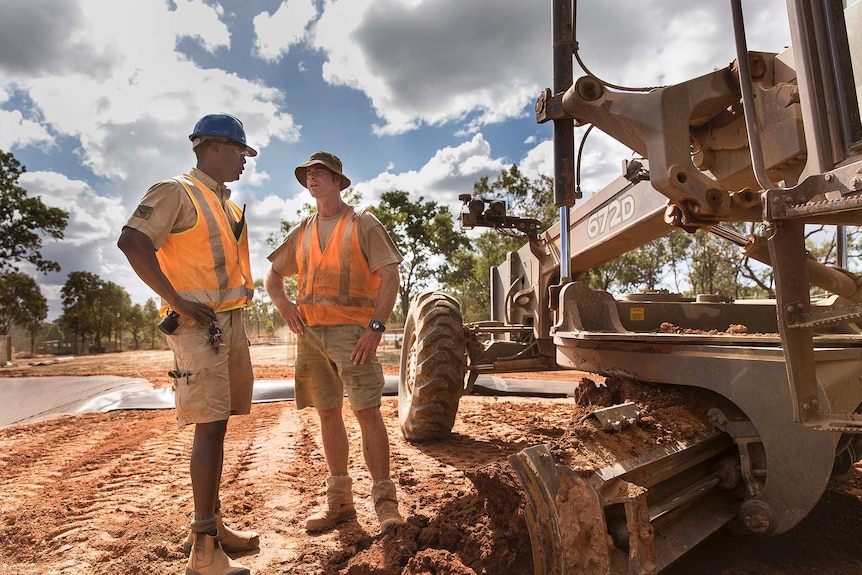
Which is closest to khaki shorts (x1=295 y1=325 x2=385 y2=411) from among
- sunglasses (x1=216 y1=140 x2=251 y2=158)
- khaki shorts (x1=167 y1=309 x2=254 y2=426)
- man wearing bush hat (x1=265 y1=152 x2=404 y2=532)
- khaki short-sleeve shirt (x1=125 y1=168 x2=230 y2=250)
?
man wearing bush hat (x1=265 y1=152 x2=404 y2=532)

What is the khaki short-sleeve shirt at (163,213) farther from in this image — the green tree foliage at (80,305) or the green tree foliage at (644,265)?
the green tree foliage at (80,305)

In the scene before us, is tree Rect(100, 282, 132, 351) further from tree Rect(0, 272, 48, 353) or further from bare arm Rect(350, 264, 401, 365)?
bare arm Rect(350, 264, 401, 365)

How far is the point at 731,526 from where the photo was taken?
232 cm

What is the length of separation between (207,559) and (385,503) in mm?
864

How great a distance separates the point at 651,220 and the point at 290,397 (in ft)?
20.0

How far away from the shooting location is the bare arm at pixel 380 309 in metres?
2.83

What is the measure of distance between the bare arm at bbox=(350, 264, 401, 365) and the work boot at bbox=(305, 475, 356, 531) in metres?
0.69

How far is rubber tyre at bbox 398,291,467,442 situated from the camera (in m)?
4.36

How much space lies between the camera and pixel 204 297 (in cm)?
252

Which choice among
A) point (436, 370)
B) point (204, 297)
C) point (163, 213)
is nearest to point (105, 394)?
point (436, 370)

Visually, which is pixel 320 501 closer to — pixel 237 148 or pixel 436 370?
pixel 436 370

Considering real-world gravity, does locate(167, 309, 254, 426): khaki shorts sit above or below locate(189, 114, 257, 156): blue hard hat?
below

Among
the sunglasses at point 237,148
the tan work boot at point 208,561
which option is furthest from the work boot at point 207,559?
the sunglasses at point 237,148

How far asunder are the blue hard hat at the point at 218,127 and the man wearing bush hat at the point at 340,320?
1.35 ft
